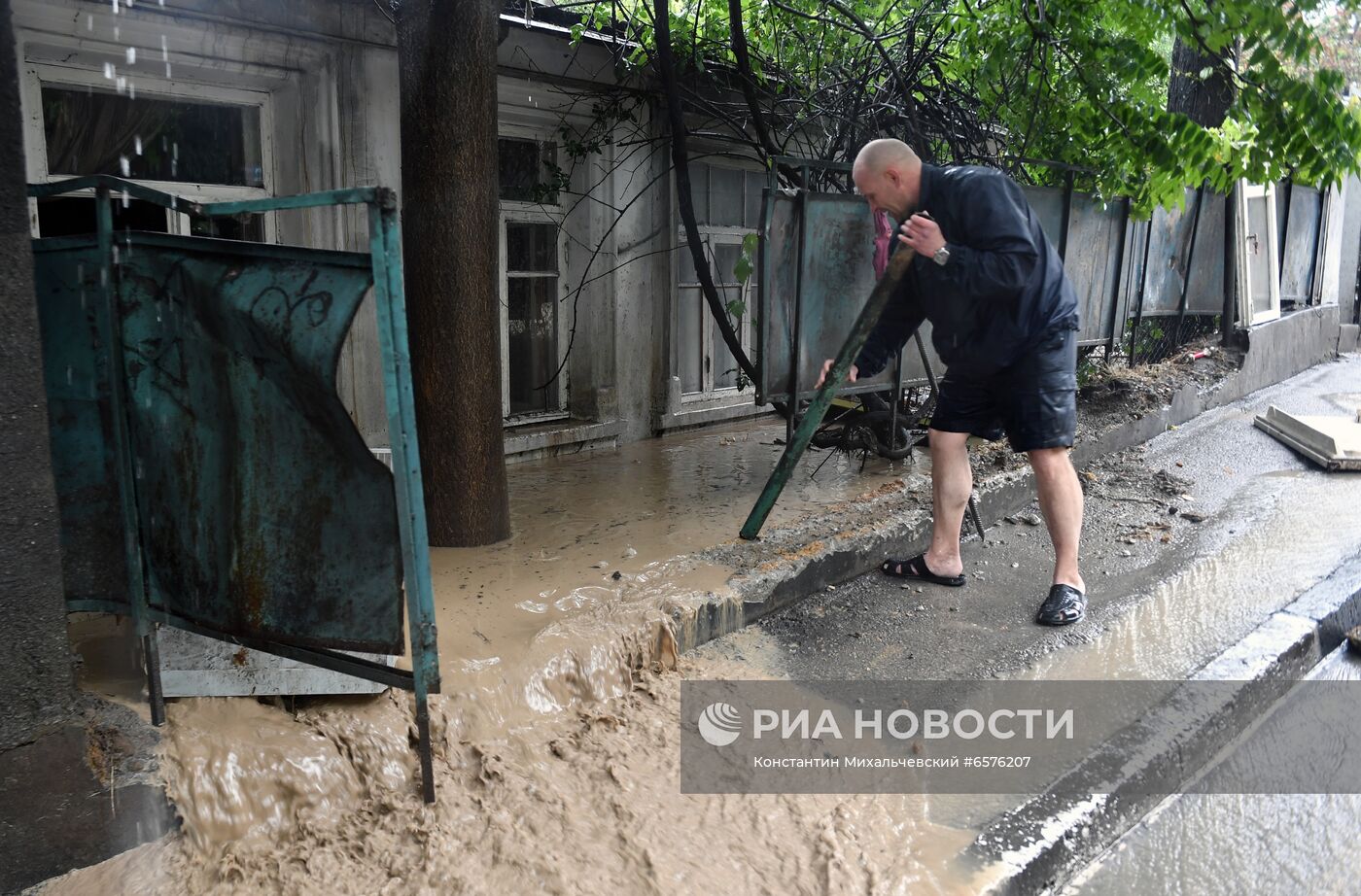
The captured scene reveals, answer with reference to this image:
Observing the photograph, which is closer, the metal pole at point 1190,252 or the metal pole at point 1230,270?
the metal pole at point 1190,252

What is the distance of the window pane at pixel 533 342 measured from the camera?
23.3 feet

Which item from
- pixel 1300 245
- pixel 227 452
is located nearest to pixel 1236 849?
pixel 227 452

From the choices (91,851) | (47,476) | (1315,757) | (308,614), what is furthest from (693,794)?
(1315,757)

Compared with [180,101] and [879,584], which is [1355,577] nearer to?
[879,584]

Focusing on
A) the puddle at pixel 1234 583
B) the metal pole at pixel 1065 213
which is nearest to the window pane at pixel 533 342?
the metal pole at pixel 1065 213

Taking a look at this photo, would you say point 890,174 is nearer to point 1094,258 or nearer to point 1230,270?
point 1094,258

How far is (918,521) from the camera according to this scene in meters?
5.13

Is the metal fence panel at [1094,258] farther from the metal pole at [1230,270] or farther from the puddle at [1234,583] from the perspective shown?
the metal pole at [1230,270]

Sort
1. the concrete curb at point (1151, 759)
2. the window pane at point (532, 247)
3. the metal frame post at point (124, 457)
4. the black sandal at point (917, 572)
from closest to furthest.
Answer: the metal frame post at point (124, 457), the concrete curb at point (1151, 759), the black sandal at point (917, 572), the window pane at point (532, 247)

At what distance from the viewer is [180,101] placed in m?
5.21

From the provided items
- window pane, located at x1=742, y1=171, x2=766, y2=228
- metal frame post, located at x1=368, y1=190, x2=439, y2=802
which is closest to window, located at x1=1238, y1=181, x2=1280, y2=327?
window pane, located at x1=742, y1=171, x2=766, y2=228

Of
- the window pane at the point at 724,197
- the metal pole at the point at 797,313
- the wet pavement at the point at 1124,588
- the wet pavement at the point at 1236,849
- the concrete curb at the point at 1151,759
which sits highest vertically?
the window pane at the point at 724,197

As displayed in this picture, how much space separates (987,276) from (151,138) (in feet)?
13.8

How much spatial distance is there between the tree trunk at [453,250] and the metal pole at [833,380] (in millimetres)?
1215
